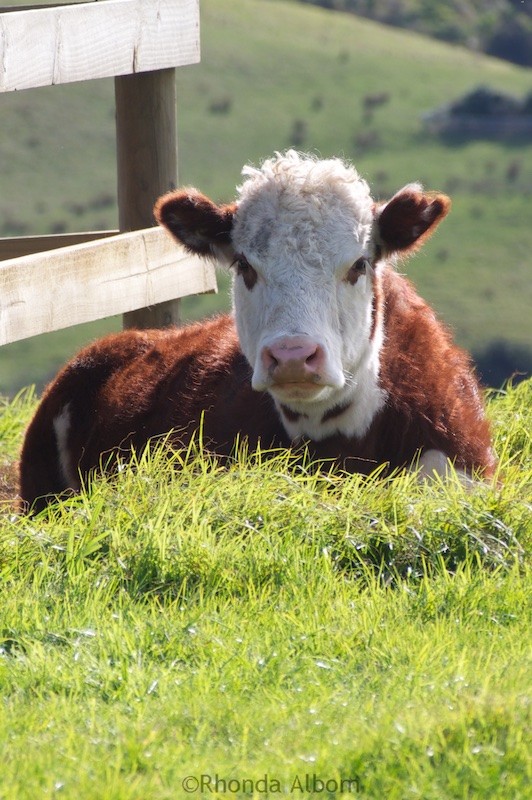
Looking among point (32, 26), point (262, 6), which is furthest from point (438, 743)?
point (262, 6)

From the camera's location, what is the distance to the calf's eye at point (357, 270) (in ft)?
20.0

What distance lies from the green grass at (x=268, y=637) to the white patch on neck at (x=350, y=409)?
361 mm

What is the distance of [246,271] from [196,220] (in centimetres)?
46

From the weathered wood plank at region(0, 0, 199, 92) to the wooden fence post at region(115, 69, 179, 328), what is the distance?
0.24 meters

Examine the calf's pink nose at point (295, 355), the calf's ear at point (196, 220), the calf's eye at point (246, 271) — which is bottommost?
the calf's pink nose at point (295, 355)

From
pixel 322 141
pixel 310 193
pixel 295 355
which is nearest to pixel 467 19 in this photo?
pixel 322 141

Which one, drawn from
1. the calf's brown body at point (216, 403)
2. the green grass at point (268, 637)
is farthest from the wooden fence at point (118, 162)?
the green grass at point (268, 637)

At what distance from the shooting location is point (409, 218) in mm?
6328

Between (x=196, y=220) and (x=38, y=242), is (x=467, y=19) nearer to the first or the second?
(x=38, y=242)

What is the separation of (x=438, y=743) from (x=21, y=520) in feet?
8.30

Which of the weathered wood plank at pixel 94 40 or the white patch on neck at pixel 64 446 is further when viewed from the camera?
the white patch on neck at pixel 64 446

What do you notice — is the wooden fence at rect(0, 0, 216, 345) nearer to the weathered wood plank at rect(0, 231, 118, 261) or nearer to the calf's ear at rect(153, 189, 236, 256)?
the weathered wood plank at rect(0, 231, 118, 261)

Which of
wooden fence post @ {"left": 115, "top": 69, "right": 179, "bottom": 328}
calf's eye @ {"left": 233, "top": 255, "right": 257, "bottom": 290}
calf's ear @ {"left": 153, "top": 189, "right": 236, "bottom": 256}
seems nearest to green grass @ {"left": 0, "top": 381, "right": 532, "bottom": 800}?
calf's eye @ {"left": 233, "top": 255, "right": 257, "bottom": 290}

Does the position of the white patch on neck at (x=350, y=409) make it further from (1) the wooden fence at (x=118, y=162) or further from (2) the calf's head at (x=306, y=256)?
(1) the wooden fence at (x=118, y=162)
